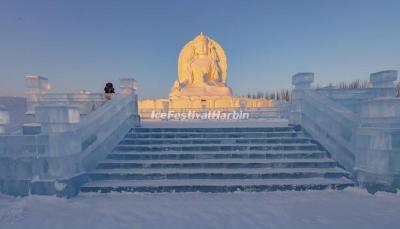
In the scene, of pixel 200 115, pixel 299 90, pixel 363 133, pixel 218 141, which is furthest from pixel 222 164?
pixel 200 115

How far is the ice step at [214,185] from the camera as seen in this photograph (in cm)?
469

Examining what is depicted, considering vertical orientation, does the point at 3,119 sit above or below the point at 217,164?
above

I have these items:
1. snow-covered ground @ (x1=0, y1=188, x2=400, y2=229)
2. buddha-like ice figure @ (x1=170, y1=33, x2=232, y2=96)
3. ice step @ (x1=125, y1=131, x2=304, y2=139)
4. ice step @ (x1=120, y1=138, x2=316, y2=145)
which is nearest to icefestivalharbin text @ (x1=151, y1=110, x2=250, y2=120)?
ice step @ (x1=125, y1=131, x2=304, y2=139)

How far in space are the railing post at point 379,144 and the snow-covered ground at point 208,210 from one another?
36cm

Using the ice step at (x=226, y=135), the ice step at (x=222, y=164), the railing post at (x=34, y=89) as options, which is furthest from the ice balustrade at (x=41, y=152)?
the railing post at (x=34, y=89)

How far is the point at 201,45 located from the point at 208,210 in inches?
845

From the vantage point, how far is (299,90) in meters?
7.72

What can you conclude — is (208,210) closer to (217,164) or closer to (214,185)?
(214,185)

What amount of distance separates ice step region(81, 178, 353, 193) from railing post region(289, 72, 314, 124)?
10.8 ft

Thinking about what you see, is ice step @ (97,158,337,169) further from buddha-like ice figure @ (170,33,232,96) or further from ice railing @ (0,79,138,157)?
buddha-like ice figure @ (170,33,232,96)

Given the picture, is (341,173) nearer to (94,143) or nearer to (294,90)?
(294,90)

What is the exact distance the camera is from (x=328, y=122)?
242 inches

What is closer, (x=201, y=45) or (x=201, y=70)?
(x=201, y=70)

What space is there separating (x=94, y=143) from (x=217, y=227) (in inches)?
155
